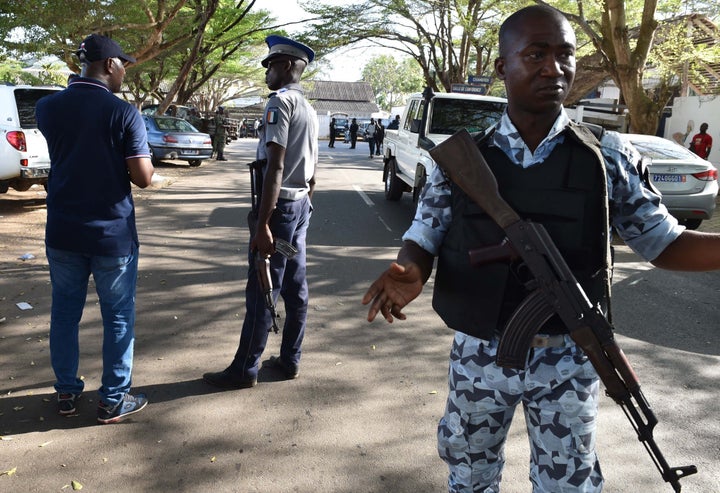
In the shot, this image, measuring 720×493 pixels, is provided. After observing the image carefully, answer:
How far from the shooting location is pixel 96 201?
299 cm

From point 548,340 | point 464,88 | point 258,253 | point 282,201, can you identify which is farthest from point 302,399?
point 464,88

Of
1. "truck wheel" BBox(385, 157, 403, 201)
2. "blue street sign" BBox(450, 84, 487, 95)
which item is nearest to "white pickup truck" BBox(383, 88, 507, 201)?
"truck wheel" BBox(385, 157, 403, 201)

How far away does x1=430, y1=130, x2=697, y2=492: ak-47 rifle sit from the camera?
66.0 inches

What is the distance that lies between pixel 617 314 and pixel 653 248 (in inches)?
151

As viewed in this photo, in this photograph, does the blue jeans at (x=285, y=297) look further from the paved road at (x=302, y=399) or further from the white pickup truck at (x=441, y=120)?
the white pickup truck at (x=441, y=120)

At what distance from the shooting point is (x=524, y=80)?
1.74m

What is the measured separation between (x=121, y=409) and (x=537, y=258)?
2.51 metres

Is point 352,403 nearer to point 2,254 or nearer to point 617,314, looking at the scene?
point 617,314

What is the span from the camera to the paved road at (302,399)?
287cm

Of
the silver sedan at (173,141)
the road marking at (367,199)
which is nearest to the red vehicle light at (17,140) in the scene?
the road marking at (367,199)

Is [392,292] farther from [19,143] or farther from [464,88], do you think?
[464,88]

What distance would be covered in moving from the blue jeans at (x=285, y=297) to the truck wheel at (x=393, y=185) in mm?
7807

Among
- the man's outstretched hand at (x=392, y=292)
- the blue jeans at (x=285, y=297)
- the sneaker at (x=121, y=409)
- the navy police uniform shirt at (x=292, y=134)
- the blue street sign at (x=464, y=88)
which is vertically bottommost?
the sneaker at (x=121, y=409)

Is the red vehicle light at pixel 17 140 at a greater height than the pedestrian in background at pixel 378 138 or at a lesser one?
greater
